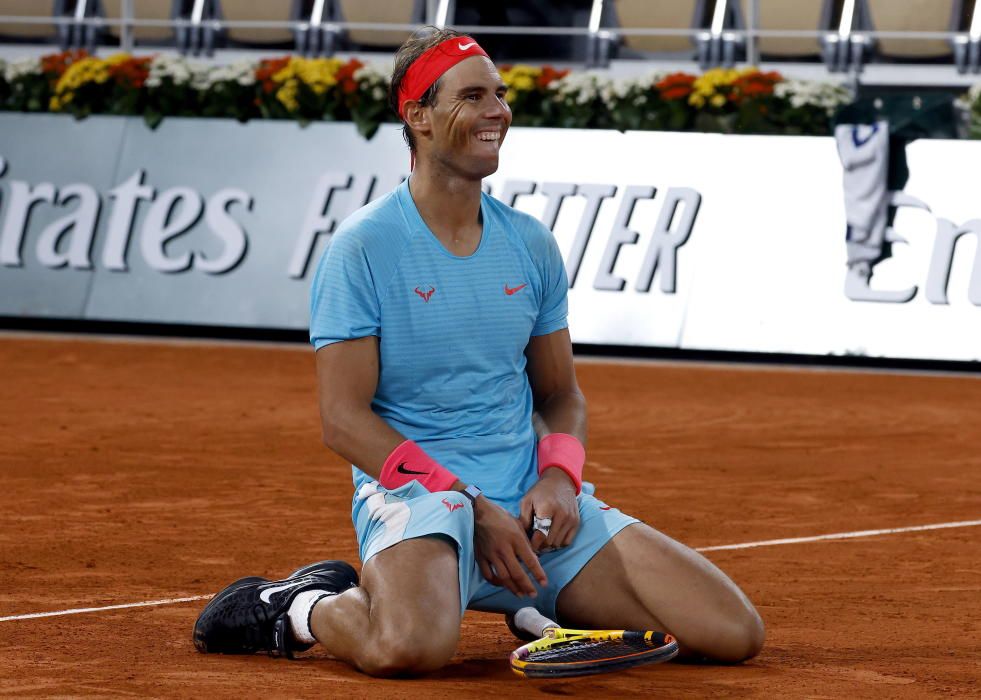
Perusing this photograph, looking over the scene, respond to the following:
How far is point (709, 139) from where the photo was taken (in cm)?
1320

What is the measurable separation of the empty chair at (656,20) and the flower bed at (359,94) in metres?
2.81

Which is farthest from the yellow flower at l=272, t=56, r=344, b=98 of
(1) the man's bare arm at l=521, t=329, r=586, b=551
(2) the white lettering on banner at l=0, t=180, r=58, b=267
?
(1) the man's bare arm at l=521, t=329, r=586, b=551

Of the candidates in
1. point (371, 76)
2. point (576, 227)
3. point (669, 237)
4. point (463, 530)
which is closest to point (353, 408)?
point (463, 530)

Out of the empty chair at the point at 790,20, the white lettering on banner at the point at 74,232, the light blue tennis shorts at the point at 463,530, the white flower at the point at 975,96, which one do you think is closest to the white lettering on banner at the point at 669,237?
the white flower at the point at 975,96

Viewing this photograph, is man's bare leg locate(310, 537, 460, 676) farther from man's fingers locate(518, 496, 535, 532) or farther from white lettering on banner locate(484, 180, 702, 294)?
white lettering on banner locate(484, 180, 702, 294)

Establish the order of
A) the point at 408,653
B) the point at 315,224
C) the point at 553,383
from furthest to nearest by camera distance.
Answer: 1. the point at 315,224
2. the point at 553,383
3. the point at 408,653

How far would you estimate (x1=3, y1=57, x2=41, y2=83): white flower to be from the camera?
14891 millimetres

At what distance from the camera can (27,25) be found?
18.2 m

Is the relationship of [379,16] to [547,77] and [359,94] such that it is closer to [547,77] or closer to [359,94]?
[359,94]

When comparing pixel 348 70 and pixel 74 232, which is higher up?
pixel 348 70

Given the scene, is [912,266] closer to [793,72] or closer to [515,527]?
[793,72]

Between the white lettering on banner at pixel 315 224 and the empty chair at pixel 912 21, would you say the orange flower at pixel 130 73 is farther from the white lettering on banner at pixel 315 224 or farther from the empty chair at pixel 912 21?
the empty chair at pixel 912 21

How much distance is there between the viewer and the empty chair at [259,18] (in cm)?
1769

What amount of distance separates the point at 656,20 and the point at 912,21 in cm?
243
